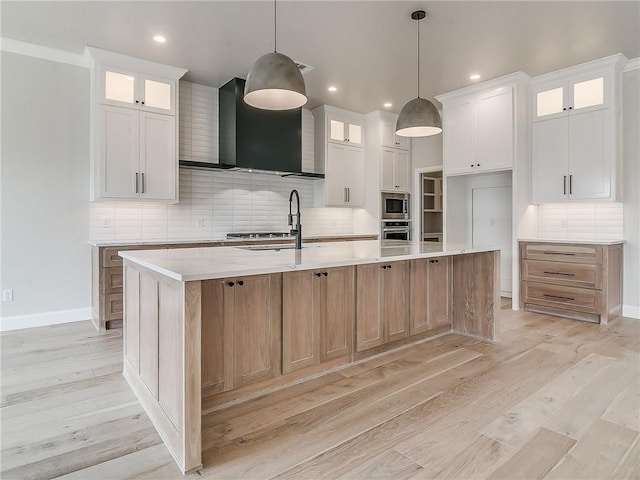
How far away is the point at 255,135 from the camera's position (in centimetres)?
504

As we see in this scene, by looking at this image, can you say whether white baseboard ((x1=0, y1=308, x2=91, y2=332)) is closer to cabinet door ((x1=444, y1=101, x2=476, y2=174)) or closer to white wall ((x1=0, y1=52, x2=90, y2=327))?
white wall ((x1=0, y1=52, x2=90, y2=327))

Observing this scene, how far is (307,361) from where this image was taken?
2602 millimetres

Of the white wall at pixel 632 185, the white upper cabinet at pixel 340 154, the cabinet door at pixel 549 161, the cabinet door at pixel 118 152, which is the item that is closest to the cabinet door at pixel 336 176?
the white upper cabinet at pixel 340 154

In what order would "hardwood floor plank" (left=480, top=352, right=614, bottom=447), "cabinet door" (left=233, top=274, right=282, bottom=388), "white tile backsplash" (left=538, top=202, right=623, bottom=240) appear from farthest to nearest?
"white tile backsplash" (left=538, top=202, right=623, bottom=240) < "cabinet door" (left=233, top=274, right=282, bottom=388) < "hardwood floor plank" (left=480, top=352, right=614, bottom=447)

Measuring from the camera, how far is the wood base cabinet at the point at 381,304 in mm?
2895

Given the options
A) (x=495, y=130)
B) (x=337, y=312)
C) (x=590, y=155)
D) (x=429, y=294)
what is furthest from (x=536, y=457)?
(x=495, y=130)

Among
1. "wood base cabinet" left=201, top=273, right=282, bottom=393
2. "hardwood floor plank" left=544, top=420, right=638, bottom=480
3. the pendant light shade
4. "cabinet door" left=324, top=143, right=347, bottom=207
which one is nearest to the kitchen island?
"wood base cabinet" left=201, top=273, right=282, bottom=393

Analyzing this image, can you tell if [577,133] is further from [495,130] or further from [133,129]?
[133,129]

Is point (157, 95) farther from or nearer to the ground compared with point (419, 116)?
farther from the ground

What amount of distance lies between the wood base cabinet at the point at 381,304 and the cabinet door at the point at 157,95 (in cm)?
313

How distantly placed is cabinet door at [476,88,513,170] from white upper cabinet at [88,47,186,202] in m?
3.72

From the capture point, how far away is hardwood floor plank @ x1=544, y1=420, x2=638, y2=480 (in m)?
1.65

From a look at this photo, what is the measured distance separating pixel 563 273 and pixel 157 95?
500 centimetres

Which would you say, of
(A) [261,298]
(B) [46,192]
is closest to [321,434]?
(A) [261,298]
